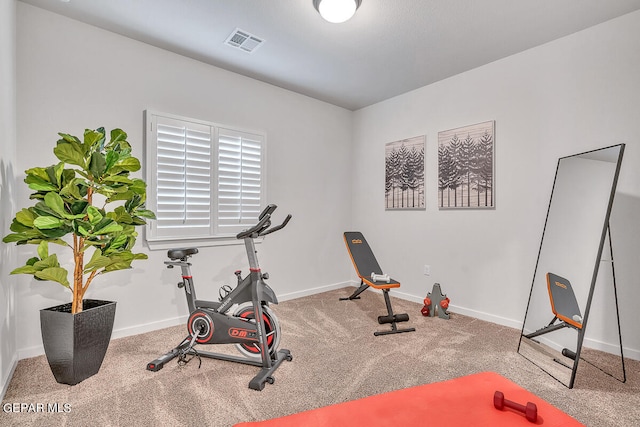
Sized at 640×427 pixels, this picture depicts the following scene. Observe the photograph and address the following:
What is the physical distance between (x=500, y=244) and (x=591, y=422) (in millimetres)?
1858

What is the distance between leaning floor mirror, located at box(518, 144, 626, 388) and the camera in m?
2.24

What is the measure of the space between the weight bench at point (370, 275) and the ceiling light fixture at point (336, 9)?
7.66 ft

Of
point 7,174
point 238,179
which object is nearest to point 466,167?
point 238,179

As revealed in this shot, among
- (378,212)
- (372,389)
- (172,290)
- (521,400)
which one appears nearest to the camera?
(521,400)

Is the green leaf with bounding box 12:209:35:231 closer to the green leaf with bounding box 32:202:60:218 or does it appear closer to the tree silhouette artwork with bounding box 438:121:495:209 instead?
the green leaf with bounding box 32:202:60:218

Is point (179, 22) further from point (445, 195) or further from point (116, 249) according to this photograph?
point (445, 195)

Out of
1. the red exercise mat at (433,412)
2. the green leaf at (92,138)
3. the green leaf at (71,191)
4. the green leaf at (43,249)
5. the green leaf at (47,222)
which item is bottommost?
the red exercise mat at (433,412)

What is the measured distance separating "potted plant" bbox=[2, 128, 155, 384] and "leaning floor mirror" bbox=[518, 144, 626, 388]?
316 cm

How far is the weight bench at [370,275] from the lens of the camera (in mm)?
3164

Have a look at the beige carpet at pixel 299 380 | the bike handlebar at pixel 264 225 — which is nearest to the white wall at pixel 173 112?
the beige carpet at pixel 299 380

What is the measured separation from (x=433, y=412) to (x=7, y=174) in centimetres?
288

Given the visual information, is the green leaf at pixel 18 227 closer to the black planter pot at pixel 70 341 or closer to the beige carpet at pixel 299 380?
the black planter pot at pixel 70 341

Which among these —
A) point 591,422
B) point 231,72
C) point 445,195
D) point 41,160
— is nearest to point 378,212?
point 445,195

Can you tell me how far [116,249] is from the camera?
223cm
